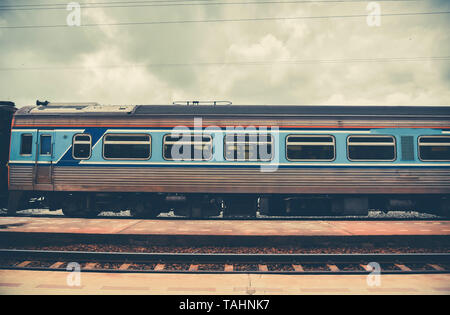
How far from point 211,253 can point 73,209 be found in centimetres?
584

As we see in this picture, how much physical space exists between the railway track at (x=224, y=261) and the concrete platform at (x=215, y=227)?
0.91 meters

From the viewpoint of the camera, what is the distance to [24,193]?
9688mm

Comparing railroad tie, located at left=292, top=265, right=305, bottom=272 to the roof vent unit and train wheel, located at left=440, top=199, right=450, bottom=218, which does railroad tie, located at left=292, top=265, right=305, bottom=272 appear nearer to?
train wheel, located at left=440, top=199, right=450, bottom=218

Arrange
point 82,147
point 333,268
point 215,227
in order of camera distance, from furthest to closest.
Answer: point 82,147
point 215,227
point 333,268

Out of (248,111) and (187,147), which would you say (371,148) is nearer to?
(248,111)

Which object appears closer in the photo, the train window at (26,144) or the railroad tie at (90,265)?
the railroad tie at (90,265)

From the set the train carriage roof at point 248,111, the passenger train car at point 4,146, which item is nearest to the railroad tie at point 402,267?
the train carriage roof at point 248,111

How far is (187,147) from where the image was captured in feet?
30.6

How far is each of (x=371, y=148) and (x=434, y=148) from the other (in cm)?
208

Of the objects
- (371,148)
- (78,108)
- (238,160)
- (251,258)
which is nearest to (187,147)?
(238,160)

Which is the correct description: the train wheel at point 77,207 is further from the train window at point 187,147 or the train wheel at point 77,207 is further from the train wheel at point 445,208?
the train wheel at point 445,208

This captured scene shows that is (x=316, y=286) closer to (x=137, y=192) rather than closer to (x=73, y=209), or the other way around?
(x=137, y=192)

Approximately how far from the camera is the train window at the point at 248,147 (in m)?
9.24
